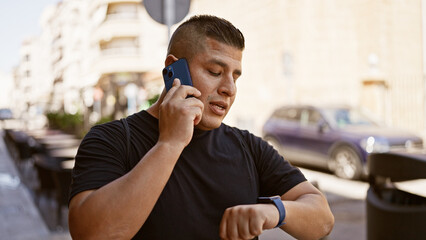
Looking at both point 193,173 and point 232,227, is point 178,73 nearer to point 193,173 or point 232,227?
point 193,173

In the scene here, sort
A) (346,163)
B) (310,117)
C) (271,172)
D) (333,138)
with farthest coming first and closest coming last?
(310,117), (333,138), (346,163), (271,172)

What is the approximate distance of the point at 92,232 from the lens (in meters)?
1.26

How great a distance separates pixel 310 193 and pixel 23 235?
4.97 m

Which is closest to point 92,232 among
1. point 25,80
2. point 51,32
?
point 51,32

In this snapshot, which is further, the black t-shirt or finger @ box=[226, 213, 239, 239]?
the black t-shirt

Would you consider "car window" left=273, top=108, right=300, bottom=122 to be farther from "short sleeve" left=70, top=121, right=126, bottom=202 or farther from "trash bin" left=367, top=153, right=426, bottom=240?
"short sleeve" left=70, top=121, right=126, bottom=202

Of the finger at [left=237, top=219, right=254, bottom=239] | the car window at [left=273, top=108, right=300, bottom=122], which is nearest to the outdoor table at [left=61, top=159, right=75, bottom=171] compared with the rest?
the finger at [left=237, top=219, right=254, bottom=239]

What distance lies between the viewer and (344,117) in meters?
10.0

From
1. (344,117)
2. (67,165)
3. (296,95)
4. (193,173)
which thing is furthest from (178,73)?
(296,95)

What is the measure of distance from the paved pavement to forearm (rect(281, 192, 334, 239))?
3846mm

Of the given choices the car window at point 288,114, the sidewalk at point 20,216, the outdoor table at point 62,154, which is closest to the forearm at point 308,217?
the sidewalk at point 20,216

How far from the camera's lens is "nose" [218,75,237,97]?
4.86 ft

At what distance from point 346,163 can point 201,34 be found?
7.94 m

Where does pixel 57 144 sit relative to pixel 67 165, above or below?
below
